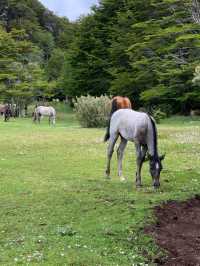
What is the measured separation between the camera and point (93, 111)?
34688 mm

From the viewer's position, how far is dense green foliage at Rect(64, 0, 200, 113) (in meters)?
42.2

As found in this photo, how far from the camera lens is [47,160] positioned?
1753 cm

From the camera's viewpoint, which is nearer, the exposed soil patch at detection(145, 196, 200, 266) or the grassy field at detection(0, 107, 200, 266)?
the grassy field at detection(0, 107, 200, 266)

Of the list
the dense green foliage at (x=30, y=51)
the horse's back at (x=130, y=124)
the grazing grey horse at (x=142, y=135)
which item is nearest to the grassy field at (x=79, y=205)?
the grazing grey horse at (x=142, y=135)

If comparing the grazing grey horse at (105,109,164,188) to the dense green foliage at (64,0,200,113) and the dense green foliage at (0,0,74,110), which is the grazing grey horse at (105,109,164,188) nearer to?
the dense green foliage at (64,0,200,113)

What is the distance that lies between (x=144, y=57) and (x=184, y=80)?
4297 millimetres

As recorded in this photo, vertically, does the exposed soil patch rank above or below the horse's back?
below

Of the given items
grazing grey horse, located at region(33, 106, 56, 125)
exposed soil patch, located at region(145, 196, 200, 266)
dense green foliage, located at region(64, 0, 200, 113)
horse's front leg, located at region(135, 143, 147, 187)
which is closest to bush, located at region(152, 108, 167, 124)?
dense green foliage, located at region(64, 0, 200, 113)

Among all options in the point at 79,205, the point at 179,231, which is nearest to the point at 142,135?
the point at 79,205

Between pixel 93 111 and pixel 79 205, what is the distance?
24837 mm

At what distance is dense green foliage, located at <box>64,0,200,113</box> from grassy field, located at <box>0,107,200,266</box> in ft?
67.0

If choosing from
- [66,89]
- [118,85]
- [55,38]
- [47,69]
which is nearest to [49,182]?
[118,85]

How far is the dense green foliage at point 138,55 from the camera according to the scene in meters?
42.2

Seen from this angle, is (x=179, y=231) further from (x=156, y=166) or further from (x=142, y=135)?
(x=142, y=135)
